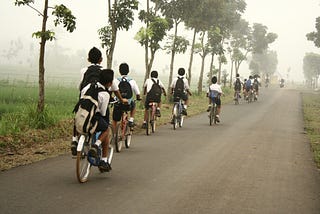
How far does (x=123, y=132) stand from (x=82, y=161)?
372 centimetres

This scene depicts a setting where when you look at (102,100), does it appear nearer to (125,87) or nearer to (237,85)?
(125,87)

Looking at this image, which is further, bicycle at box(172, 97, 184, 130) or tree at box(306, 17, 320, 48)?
tree at box(306, 17, 320, 48)

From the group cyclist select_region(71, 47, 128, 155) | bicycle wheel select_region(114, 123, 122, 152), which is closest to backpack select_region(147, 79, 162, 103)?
bicycle wheel select_region(114, 123, 122, 152)

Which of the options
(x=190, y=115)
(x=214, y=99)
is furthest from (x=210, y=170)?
(x=190, y=115)

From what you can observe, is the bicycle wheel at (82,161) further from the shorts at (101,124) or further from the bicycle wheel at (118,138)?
the bicycle wheel at (118,138)

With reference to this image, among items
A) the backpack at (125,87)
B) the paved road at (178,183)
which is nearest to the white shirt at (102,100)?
the paved road at (178,183)

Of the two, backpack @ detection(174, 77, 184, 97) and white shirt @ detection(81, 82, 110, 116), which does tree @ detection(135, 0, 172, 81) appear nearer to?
backpack @ detection(174, 77, 184, 97)

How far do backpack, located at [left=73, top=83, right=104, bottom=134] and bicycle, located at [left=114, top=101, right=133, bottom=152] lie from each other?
3.33 metres

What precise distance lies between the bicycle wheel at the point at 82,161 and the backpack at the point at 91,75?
1.14 metres

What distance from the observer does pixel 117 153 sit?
413 inches

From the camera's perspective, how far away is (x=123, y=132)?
1088 cm

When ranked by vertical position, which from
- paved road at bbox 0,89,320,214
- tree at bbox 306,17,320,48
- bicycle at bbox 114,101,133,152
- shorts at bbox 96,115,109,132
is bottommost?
paved road at bbox 0,89,320,214

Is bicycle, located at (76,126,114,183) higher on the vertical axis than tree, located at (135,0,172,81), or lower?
→ lower

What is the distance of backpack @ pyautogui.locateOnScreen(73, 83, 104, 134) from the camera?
22.2 ft
